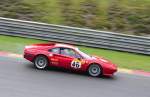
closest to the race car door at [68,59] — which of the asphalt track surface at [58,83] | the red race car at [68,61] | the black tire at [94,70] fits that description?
the red race car at [68,61]

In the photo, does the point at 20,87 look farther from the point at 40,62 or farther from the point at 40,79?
the point at 40,62

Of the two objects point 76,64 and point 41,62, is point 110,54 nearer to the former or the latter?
point 76,64

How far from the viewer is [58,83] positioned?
13.0m

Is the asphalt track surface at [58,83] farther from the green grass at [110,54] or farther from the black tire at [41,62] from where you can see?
the green grass at [110,54]

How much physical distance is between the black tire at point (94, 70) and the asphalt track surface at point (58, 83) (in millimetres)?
242

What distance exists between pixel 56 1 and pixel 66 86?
32.1ft

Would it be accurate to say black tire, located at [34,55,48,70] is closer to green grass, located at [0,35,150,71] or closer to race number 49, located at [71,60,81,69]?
race number 49, located at [71,60,81,69]

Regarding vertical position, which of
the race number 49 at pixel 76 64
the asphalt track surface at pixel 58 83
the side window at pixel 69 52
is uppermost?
the side window at pixel 69 52

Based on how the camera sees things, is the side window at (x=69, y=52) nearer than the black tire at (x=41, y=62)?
No

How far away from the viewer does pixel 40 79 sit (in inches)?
519

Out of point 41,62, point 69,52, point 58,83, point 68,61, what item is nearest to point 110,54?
point 69,52

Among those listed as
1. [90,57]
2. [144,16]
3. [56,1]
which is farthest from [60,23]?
[90,57]

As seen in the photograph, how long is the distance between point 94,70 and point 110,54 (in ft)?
11.3

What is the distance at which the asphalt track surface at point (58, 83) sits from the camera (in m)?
12.0
